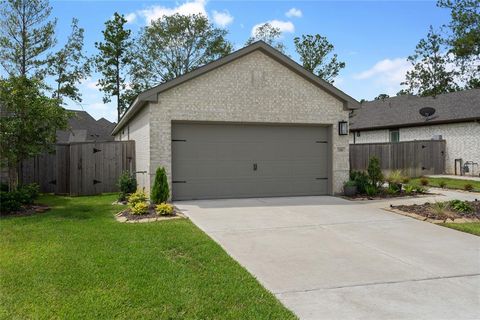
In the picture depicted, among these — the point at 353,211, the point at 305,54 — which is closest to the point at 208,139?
the point at 353,211

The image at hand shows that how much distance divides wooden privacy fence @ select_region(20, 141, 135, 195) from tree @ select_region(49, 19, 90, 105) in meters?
13.3

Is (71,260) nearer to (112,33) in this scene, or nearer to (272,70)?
(272,70)

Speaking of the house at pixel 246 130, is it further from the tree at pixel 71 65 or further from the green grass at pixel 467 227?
the tree at pixel 71 65

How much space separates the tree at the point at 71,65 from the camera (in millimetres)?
25500

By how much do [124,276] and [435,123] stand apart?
2160 centimetres

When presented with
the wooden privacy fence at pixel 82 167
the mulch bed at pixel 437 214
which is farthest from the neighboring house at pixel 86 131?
the mulch bed at pixel 437 214

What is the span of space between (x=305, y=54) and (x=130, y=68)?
1484 centimetres

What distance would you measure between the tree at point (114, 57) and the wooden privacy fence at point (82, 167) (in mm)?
18422

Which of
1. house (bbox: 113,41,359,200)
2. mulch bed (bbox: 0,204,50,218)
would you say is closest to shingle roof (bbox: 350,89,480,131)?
house (bbox: 113,41,359,200)

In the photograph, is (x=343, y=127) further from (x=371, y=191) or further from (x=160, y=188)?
(x=160, y=188)

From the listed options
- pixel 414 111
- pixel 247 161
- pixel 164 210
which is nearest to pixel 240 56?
pixel 247 161

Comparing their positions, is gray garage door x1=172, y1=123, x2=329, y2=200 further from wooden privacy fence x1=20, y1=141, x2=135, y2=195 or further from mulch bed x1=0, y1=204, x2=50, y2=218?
wooden privacy fence x1=20, y1=141, x2=135, y2=195

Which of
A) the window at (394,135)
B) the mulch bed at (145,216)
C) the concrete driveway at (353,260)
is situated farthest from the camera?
the window at (394,135)

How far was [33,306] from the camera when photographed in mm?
3838
